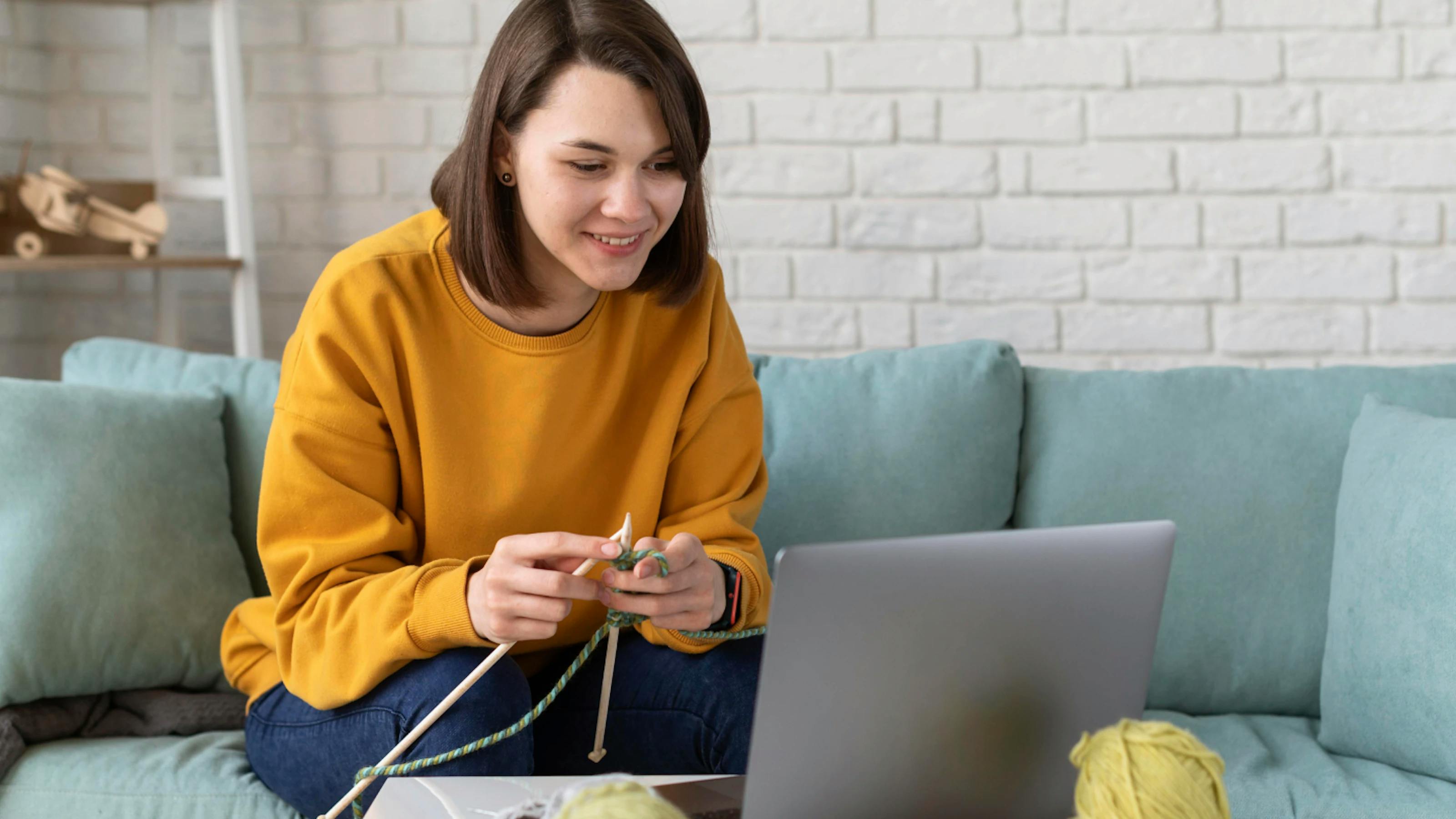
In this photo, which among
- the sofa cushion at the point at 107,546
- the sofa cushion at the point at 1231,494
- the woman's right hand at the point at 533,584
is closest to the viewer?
the woman's right hand at the point at 533,584

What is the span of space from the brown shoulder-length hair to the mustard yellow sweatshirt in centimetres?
5

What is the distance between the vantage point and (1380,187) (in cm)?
192

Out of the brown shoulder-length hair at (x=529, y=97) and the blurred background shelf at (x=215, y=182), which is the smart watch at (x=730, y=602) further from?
the blurred background shelf at (x=215, y=182)

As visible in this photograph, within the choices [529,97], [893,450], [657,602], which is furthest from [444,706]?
[893,450]

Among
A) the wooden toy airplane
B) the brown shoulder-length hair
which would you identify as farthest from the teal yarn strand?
the wooden toy airplane

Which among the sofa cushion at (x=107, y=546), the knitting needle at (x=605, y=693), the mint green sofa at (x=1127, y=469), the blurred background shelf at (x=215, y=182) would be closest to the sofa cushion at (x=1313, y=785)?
the mint green sofa at (x=1127, y=469)

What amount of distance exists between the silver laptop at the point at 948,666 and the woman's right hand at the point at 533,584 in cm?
24

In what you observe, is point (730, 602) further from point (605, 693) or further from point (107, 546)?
point (107, 546)

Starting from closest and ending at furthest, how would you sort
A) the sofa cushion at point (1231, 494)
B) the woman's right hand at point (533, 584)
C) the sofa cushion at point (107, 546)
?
the woman's right hand at point (533, 584), the sofa cushion at point (107, 546), the sofa cushion at point (1231, 494)

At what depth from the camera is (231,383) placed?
1664 millimetres

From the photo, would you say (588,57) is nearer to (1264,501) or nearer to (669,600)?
(669,600)

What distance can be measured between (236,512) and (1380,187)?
5.79 ft

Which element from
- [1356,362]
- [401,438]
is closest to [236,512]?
[401,438]

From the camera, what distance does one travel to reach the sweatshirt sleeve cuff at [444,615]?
105cm
